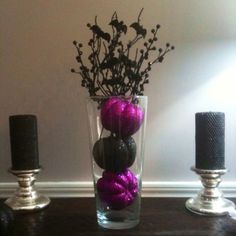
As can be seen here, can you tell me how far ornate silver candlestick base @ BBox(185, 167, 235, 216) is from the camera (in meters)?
0.85

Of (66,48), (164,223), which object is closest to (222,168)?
(164,223)

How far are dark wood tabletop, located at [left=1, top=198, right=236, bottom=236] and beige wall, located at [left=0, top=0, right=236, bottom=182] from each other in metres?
0.21

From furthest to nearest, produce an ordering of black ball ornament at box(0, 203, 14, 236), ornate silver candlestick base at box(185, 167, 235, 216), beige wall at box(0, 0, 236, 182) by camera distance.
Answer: beige wall at box(0, 0, 236, 182) → ornate silver candlestick base at box(185, 167, 235, 216) → black ball ornament at box(0, 203, 14, 236)

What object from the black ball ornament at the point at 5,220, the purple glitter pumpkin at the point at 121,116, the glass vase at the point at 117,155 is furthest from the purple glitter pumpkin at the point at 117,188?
the black ball ornament at the point at 5,220

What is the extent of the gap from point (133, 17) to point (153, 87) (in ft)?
0.77

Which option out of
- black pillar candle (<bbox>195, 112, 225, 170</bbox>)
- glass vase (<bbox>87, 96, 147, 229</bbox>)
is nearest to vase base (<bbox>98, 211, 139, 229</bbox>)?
glass vase (<bbox>87, 96, 147, 229</bbox>)

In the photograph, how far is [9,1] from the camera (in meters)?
1.05

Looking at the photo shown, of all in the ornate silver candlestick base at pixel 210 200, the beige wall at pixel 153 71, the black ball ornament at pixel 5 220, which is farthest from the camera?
the beige wall at pixel 153 71

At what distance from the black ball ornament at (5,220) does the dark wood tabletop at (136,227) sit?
3 cm

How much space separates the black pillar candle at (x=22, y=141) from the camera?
0.90 metres

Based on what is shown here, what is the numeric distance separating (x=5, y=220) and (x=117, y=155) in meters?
0.28

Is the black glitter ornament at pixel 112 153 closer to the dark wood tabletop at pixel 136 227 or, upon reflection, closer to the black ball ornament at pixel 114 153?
the black ball ornament at pixel 114 153

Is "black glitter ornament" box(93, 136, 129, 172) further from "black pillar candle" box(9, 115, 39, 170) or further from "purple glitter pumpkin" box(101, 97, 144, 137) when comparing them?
"black pillar candle" box(9, 115, 39, 170)

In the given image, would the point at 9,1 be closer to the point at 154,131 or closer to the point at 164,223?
the point at 154,131
